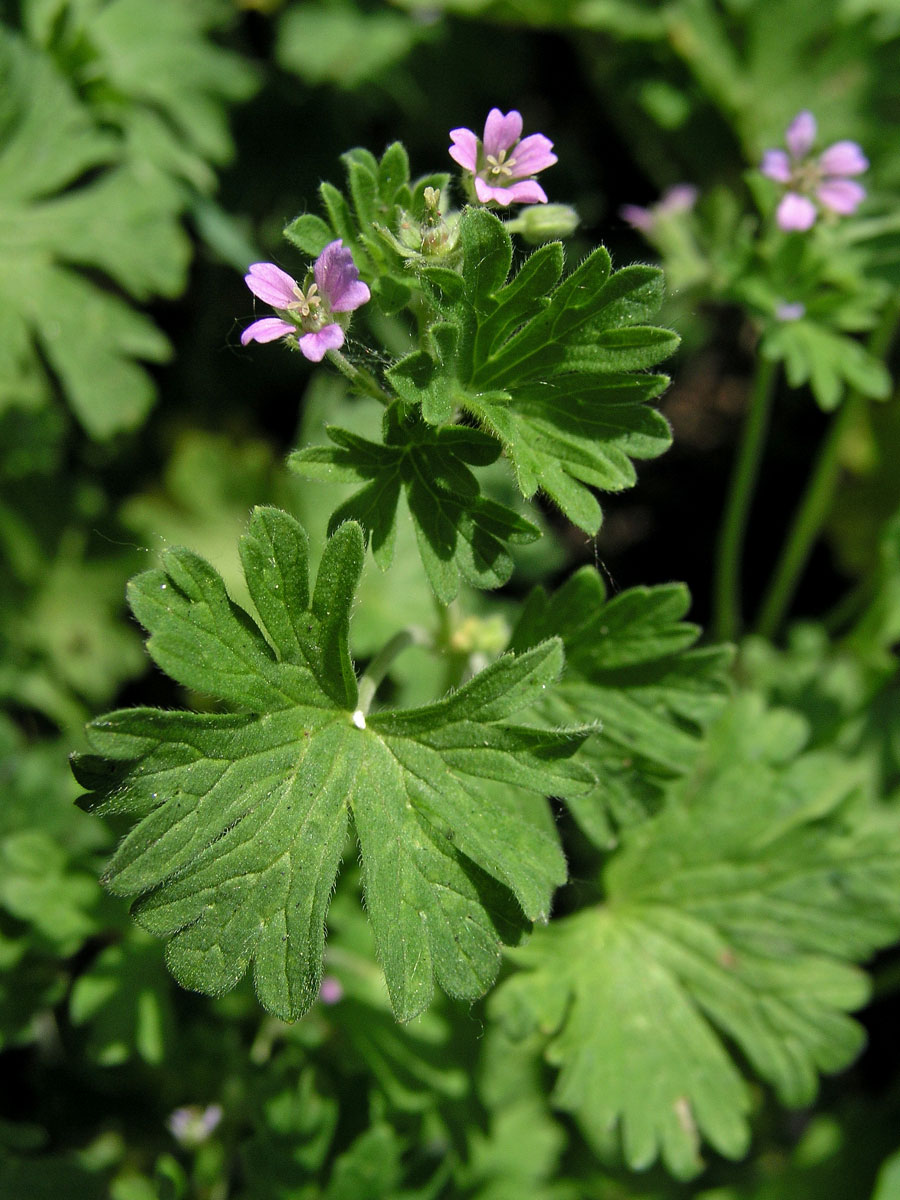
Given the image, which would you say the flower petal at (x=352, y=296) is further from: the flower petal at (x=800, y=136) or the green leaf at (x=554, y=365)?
the flower petal at (x=800, y=136)

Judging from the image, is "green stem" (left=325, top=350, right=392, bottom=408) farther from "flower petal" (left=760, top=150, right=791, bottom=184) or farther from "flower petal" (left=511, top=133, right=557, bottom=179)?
"flower petal" (left=760, top=150, right=791, bottom=184)

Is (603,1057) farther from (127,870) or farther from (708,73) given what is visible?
(708,73)

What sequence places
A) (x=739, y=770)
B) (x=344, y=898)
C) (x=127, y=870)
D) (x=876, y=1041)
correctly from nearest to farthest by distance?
(x=127, y=870) < (x=739, y=770) < (x=344, y=898) < (x=876, y=1041)

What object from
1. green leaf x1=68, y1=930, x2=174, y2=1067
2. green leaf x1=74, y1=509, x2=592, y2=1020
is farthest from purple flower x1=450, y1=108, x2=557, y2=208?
green leaf x1=68, y1=930, x2=174, y2=1067

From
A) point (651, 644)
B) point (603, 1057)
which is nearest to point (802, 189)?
point (651, 644)

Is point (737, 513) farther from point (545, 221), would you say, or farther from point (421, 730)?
point (421, 730)
